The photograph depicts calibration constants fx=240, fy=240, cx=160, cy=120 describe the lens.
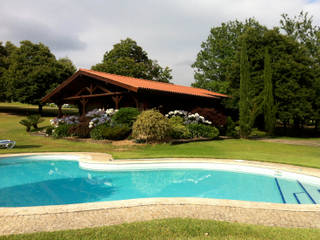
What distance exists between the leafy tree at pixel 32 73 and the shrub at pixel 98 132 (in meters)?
20.8

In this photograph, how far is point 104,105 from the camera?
73.1ft

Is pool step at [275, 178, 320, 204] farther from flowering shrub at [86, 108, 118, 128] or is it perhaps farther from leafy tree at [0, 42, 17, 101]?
leafy tree at [0, 42, 17, 101]

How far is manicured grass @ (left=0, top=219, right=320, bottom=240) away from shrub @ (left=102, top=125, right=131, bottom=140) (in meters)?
11.9

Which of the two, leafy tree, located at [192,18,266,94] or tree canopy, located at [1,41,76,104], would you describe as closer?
tree canopy, located at [1,41,76,104]

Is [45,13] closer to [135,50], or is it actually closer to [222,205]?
[222,205]

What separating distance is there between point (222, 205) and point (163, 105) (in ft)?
50.4

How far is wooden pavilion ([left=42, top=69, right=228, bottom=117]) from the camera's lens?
17641 millimetres

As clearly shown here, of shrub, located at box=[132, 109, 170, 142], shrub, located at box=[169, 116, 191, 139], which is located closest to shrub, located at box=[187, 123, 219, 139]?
shrub, located at box=[169, 116, 191, 139]

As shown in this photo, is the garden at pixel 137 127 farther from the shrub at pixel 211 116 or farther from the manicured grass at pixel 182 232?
the manicured grass at pixel 182 232

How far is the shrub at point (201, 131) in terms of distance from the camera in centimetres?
1708

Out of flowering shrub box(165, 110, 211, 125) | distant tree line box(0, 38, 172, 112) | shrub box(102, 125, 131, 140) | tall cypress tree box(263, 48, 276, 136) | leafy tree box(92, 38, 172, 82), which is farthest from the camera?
leafy tree box(92, 38, 172, 82)

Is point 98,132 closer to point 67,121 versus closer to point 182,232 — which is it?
point 67,121

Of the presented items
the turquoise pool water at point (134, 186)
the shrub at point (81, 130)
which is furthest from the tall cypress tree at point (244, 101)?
the shrub at point (81, 130)

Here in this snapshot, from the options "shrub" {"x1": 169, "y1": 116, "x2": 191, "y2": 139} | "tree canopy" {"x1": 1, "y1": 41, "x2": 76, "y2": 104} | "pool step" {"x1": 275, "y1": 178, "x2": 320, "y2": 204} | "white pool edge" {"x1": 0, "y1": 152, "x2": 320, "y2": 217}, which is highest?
"tree canopy" {"x1": 1, "y1": 41, "x2": 76, "y2": 104}
